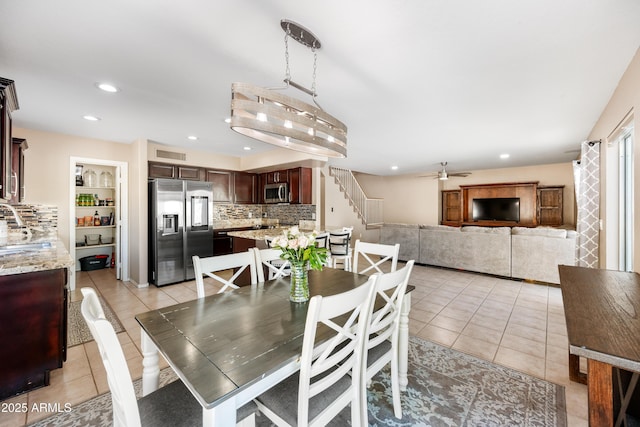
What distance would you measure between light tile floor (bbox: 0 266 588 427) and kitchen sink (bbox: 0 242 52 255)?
1003 mm

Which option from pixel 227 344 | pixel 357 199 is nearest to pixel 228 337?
pixel 227 344

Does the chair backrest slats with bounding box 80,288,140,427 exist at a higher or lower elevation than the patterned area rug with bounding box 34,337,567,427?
higher

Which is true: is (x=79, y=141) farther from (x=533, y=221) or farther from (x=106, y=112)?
(x=533, y=221)

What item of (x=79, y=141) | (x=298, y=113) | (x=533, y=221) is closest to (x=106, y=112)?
(x=79, y=141)

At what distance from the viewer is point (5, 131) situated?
2.06 meters

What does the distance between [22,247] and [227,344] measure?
273 centimetres

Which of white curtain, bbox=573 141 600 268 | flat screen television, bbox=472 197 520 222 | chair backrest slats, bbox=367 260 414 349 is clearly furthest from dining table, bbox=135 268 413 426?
flat screen television, bbox=472 197 520 222

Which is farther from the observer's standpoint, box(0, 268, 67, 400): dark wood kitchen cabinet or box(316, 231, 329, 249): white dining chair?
box(316, 231, 329, 249): white dining chair

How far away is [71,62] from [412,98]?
2866mm

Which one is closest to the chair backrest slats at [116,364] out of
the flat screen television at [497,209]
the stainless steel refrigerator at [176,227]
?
the stainless steel refrigerator at [176,227]

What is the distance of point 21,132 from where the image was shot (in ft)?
12.3

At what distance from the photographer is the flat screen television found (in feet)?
24.0

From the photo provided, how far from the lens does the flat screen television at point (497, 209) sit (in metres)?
7.30

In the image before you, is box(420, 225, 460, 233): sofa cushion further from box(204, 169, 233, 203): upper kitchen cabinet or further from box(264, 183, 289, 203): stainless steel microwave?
box(204, 169, 233, 203): upper kitchen cabinet
